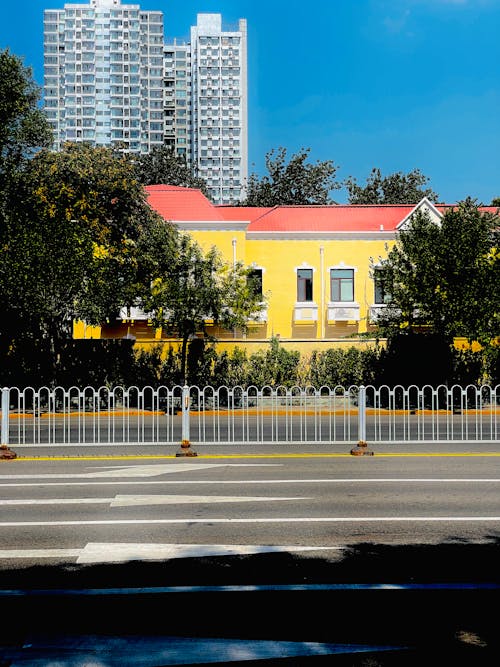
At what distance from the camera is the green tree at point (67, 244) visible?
27.1m

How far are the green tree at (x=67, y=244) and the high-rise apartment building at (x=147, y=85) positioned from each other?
118 metres

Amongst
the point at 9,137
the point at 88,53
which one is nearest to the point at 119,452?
the point at 9,137

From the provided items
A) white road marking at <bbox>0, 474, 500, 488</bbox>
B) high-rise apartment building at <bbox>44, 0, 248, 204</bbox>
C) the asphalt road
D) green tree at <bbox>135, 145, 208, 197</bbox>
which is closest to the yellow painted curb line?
the asphalt road

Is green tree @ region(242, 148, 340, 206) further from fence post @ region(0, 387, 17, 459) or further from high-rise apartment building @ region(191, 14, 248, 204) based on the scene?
high-rise apartment building @ region(191, 14, 248, 204)

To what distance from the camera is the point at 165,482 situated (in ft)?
39.9

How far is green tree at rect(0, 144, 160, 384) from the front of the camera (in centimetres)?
2706

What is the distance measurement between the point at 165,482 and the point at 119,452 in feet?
13.2

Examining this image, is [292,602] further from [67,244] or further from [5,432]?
[67,244]

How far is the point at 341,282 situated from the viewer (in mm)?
38938

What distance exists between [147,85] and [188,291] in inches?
5334

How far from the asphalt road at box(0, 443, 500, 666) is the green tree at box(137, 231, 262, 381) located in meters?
16.1

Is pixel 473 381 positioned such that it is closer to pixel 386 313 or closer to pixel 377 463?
pixel 386 313

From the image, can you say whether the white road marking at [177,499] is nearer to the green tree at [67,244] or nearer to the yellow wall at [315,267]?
the green tree at [67,244]

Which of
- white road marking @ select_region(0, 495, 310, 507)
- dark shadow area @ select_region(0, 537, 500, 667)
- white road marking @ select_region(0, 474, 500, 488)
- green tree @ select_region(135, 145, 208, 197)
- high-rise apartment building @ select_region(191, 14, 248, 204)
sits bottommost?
dark shadow area @ select_region(0, 537, 500, 667)
